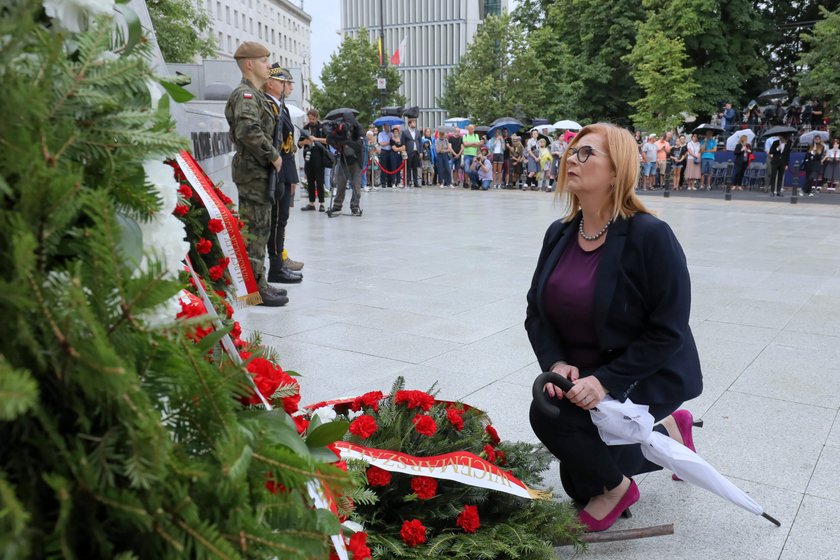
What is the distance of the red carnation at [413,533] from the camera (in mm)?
2502

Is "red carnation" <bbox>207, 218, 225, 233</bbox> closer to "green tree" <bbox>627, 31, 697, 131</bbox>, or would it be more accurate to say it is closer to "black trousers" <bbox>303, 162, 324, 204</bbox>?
"black trousers" <bbox>303, 162, 324, 204</bbox>

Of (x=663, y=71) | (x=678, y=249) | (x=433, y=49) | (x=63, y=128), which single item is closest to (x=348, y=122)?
(x=678, y=249)

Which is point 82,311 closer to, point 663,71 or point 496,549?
point 496,549

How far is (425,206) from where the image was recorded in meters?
18.3

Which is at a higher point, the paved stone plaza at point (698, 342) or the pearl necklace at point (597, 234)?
the pearl necklace at point (597, 234)

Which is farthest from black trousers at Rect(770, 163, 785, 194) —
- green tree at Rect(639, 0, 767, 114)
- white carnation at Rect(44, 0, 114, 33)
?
white carnation at Rect(44, 0, 114, 33)

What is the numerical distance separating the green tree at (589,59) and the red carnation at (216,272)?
121ft

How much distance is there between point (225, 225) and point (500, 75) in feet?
146

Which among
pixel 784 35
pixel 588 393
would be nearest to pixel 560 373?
pixel 588 393

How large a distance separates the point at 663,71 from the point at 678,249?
31.3 metres

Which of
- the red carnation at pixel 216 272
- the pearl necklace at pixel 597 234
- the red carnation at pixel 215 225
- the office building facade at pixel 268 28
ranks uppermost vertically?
the office building facade at pixel 268 28

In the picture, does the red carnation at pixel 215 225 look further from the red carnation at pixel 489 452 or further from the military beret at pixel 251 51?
the military beret at pixel 251 51

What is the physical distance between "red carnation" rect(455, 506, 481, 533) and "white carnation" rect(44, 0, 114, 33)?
6.58 ft

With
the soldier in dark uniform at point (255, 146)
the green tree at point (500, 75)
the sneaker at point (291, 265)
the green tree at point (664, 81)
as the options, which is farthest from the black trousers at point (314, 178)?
the green tree at point (500, 75)
